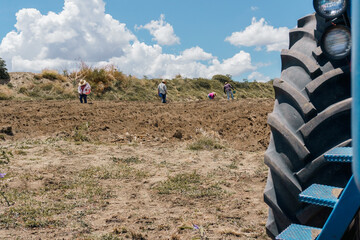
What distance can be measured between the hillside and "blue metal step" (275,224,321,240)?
18683mm

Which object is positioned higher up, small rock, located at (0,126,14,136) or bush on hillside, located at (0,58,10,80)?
bush on hillside, located at (0,58,10,80)

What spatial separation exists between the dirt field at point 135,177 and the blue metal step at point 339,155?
1670 mm

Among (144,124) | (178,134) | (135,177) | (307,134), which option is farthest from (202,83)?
(307,134)

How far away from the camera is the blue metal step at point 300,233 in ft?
4.87

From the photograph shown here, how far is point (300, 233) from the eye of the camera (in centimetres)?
153

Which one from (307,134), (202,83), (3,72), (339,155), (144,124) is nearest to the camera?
(339,155)

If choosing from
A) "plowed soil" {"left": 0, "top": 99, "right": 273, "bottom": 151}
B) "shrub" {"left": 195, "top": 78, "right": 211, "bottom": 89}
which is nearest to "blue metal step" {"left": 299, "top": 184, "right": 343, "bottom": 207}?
"plowed soil" {"left": 0, "top": 99, "right": 273, "bottom": 151}

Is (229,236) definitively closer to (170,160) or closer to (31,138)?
(170,160)

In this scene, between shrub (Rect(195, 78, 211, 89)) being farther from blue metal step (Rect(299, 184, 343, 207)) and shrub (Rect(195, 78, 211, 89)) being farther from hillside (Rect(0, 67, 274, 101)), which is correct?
blue metal step (Rect(299, 184, 343, 207))

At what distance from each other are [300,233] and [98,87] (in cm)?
2139

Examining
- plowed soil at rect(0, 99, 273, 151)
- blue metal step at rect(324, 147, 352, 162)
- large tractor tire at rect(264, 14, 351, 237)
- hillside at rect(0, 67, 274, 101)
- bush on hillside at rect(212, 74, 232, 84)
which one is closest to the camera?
blue metal step at rect(324, 147, 352, 162)

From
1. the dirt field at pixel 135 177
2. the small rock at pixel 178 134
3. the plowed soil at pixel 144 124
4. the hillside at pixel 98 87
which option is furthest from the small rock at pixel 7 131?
the hillside at pixel 98 87

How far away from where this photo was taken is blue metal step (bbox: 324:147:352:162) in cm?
140

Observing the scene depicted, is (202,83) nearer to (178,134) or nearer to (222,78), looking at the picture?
(222,78)
